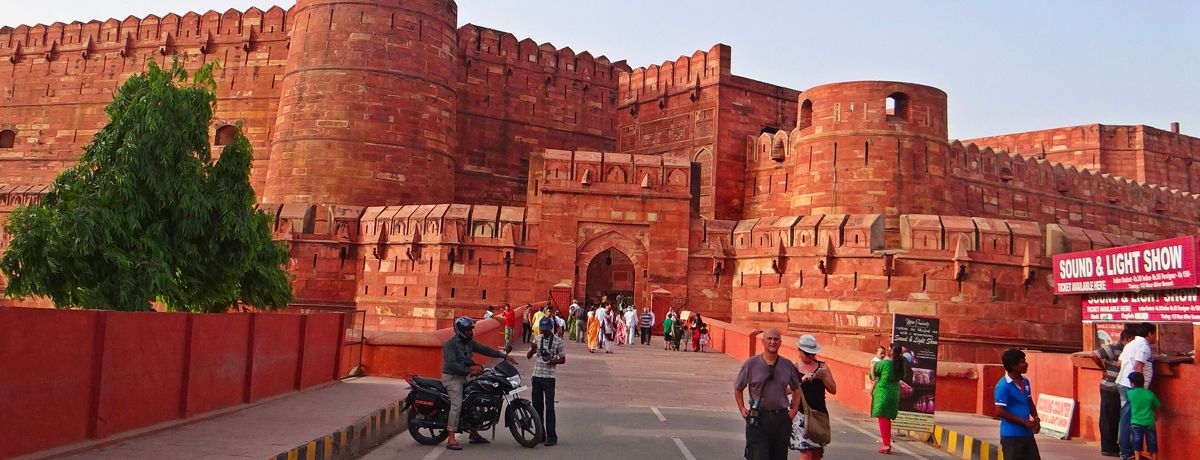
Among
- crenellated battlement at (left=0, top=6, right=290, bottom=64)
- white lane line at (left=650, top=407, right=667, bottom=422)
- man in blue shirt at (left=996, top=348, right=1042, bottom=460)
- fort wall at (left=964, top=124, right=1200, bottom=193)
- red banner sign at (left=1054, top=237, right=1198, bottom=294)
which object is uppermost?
crenellated battlement at (left=0, top=6, right=290, bottom=64)

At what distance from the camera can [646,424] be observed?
8.66 metres

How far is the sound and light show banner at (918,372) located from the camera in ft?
28.3

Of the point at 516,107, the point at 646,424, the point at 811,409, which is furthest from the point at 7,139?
the point at 811,409

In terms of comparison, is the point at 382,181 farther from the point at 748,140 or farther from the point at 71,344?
the point at 71,344

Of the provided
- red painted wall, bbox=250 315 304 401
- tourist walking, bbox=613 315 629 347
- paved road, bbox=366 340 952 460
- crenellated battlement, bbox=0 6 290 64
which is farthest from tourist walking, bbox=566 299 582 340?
crenellated battlement, bbox=0 6 290 64

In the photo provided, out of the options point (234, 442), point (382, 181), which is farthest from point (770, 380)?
point (382, 181)

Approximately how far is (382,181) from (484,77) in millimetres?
7138

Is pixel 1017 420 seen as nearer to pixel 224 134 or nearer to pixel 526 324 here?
pixel 526 324

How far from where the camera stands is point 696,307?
22141 millimetres

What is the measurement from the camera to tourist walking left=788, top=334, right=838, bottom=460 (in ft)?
18.3

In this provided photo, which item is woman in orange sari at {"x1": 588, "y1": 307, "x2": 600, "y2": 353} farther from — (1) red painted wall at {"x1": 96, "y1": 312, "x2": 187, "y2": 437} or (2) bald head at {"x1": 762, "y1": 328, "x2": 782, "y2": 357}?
(2) bald head at {"x1": 762, "y1": 328, "x2": 782, "y2": 357}

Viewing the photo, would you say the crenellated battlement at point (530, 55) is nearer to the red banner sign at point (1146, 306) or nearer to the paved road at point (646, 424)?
the paved road at point (646, 424)

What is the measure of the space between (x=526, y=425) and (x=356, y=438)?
1.29 metres

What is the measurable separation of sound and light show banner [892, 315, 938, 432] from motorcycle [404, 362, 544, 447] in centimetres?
348
